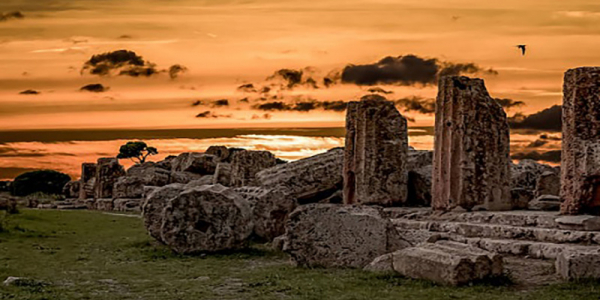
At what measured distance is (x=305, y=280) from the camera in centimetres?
1234

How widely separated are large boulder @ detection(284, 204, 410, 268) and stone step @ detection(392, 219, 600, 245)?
2399 mm

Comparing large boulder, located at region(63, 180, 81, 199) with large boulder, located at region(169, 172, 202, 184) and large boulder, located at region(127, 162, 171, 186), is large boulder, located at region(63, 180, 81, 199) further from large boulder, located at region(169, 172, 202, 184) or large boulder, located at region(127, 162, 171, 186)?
large boulder, located at region(169, 172, 202, 184)

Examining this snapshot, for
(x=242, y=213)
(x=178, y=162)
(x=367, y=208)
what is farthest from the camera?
(x=178, y=162)

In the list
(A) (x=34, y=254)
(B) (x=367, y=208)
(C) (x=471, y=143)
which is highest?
(C) (x=471, y=143)

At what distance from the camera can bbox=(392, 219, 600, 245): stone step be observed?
13.6 meters

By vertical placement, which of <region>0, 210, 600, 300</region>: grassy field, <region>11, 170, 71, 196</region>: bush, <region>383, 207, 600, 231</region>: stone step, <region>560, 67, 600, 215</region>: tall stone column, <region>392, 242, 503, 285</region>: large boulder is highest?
<region>560, 67, 600, 215</region>: tall stone column

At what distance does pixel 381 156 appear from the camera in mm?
22469

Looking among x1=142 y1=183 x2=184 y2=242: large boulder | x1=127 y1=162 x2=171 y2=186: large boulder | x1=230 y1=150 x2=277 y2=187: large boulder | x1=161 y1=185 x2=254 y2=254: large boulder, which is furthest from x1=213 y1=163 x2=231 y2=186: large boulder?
x1=161 y1=185 x2=254 y2=254: large boulder

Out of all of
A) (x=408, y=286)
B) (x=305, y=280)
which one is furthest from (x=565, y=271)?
(x=305, y=280)

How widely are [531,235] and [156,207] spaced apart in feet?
26.7

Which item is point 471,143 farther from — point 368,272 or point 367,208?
point 368,272

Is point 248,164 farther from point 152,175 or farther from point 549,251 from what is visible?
point 549,251

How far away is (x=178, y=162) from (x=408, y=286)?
1585 inches

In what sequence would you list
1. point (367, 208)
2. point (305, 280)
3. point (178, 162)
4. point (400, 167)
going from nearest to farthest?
1. point (305, 280)
2. point (367, 208)
3. point (400, 167)
4. point (178, 162)
